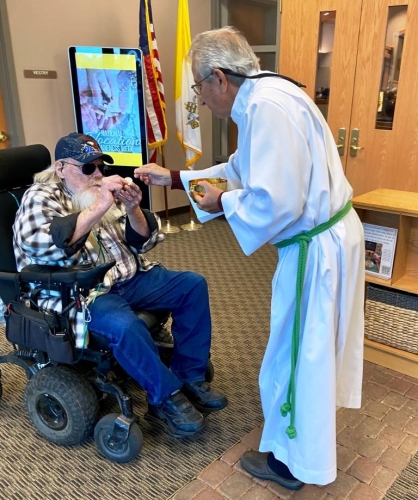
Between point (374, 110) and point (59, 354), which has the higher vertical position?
point (374, 110)

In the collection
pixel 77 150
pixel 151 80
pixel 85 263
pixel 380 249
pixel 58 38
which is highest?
pixel 58 38

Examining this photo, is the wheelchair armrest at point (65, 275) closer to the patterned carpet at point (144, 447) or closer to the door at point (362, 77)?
the patterned carpet at point (144, 447)

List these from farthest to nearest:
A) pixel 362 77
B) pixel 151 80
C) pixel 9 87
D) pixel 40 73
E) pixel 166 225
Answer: pixel 166 225
pixel 151 80
pixel 40 73
pixel 9 87
pixel 362 77

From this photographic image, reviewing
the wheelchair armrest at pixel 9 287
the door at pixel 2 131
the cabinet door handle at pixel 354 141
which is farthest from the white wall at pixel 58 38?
the wheelchair armrest at pixel 9 287

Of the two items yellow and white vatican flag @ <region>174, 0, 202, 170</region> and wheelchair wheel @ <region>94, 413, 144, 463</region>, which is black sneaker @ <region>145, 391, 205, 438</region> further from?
yellow and white vatican flag @ <region>174, 0, 202, 170</region>

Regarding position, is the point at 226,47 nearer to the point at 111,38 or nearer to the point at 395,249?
the point at 395,249

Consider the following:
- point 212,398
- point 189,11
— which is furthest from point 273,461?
point 189,11

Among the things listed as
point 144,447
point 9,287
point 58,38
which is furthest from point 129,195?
point 58,38

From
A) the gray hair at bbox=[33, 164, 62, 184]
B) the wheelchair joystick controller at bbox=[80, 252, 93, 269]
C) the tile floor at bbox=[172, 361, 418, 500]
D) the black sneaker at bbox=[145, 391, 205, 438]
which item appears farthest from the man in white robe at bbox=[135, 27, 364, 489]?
the gray hair at bbox=[33, 164, 62, 184]

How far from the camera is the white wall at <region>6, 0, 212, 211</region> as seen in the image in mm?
3445

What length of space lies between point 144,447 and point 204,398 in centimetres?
29

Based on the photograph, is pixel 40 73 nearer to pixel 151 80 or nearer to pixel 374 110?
pixel 151 80

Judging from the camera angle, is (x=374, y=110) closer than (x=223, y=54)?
No

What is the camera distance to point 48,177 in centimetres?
178
